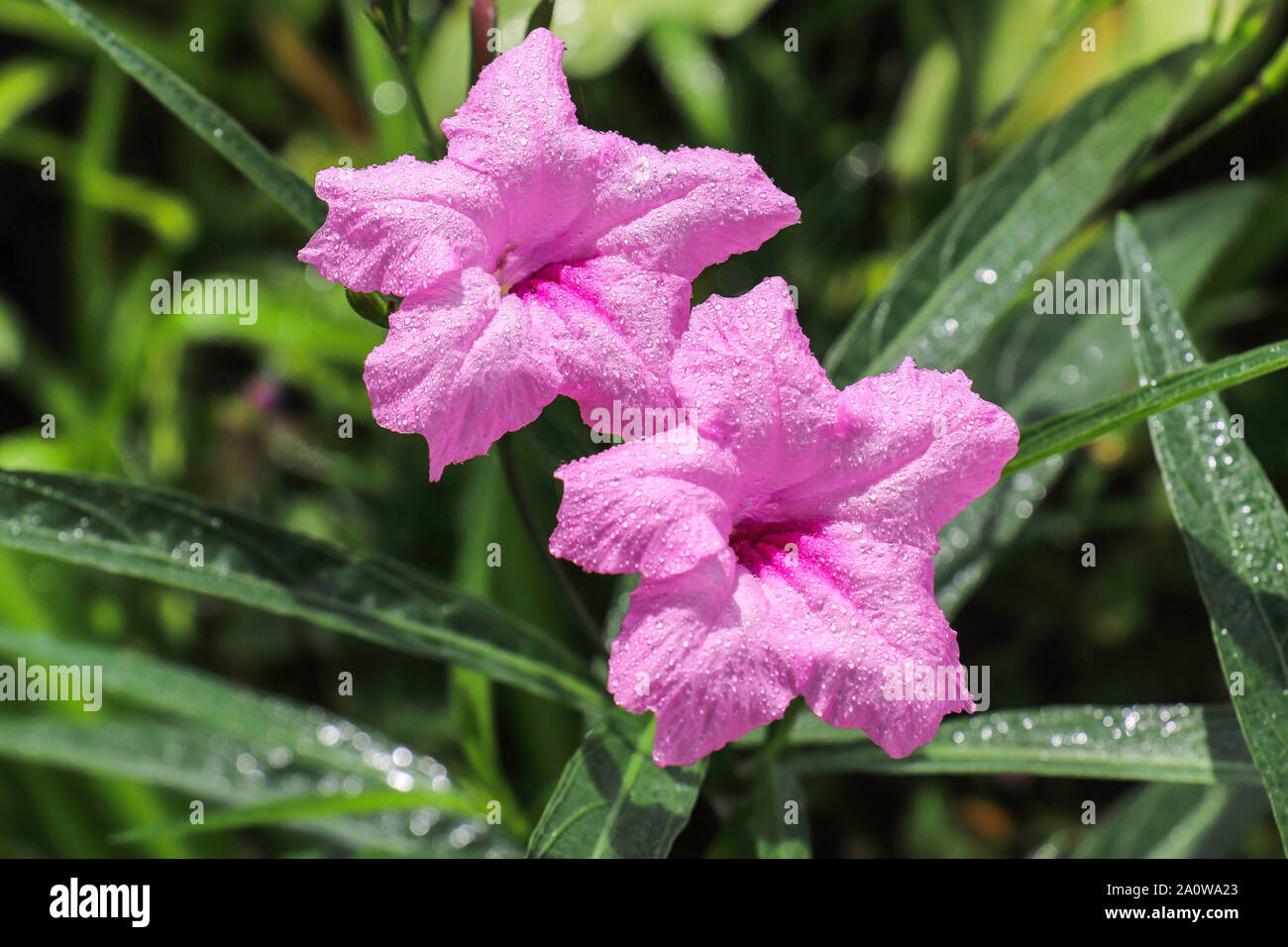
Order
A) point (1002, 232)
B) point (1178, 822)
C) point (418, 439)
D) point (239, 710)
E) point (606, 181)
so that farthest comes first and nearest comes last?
point (418, 439), point (1178, 822), point (239, 710), point (1002, 232), point (606, 181)

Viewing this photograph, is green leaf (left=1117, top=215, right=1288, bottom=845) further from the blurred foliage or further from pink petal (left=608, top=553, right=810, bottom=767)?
pink petal (left=608, top=553, right=810, bottom=767)

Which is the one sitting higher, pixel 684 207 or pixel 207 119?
pixel 207 119

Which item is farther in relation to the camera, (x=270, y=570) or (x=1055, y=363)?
(x=1055, y=363)

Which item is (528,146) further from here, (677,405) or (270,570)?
(270,570)

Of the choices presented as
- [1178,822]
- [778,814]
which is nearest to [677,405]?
[778,814]

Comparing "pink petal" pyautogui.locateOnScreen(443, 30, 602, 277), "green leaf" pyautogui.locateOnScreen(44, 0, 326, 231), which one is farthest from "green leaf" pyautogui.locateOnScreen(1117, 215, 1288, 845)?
"green leaf" pyautogui.locateOnScreen(44, 0, 326, 231)

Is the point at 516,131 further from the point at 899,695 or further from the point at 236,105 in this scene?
the point at 236,105

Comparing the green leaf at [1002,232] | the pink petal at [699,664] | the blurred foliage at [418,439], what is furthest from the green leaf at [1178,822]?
the pink petal at [699,664]
